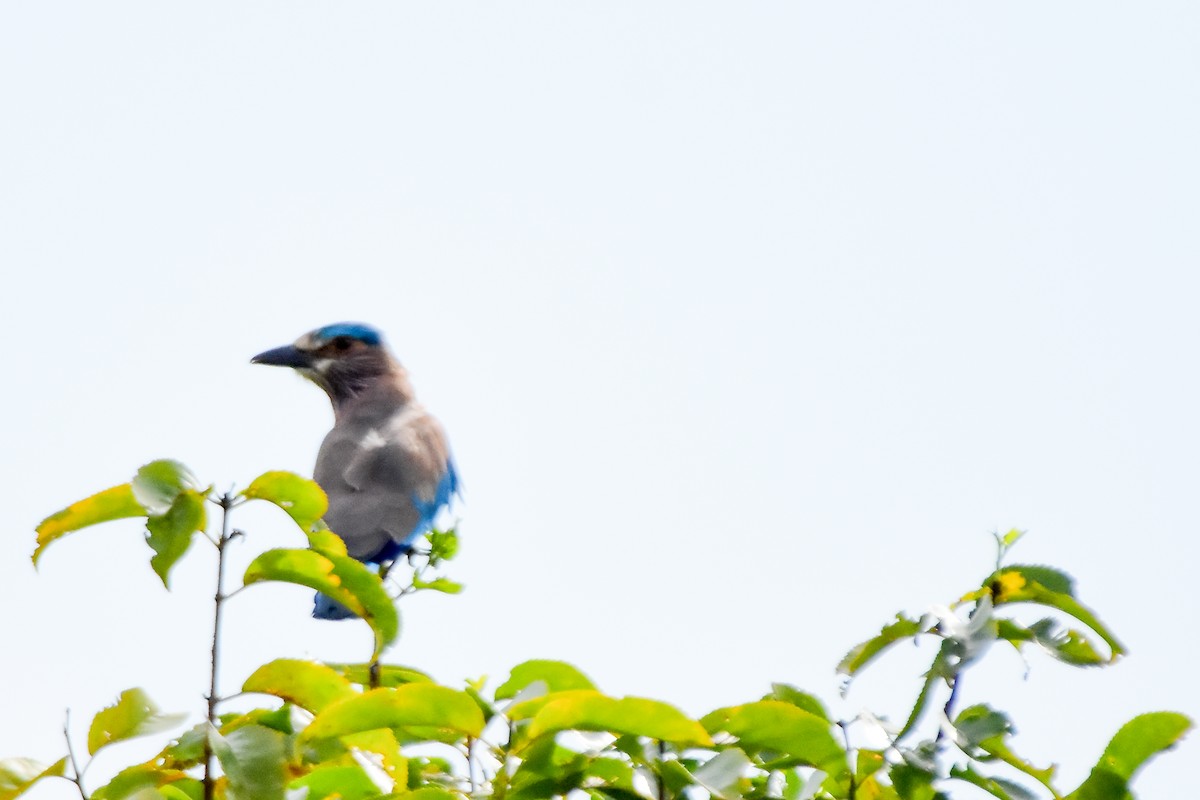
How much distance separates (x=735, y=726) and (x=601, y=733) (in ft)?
0.65

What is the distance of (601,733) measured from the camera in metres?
2.26

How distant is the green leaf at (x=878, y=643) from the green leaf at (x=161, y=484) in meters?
1.08

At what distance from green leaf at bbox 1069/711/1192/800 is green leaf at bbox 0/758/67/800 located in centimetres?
152

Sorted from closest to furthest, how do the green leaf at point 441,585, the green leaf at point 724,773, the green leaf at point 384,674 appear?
the green leaf at point 724,773 → the green leaf at point 384,674 → the green leaf at point 441,585

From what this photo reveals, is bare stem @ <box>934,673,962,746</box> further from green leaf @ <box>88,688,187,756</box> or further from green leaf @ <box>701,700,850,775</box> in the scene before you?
green leaf @ <box>88,688,187,756</box>

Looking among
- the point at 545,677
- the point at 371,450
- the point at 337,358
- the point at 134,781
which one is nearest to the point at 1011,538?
the point at 545,677

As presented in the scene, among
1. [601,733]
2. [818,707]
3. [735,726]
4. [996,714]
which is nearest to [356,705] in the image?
[601,733]

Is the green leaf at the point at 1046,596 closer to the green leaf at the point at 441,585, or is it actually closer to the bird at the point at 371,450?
the green leaf at the point at 441,585

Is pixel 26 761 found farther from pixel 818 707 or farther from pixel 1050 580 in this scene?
pixel 1050 580

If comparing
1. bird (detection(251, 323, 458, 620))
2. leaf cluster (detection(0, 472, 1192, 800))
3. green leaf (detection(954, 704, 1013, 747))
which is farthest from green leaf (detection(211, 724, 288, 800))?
bird (detection(251, 323, 458, 620))

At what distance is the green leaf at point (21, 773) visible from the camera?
2271mm

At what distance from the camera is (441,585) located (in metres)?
3.86

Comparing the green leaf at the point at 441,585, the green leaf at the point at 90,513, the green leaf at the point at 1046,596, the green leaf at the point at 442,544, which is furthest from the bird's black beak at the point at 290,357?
the green leaf at the point at 1046,596

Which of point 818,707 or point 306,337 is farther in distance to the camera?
point 306,337
